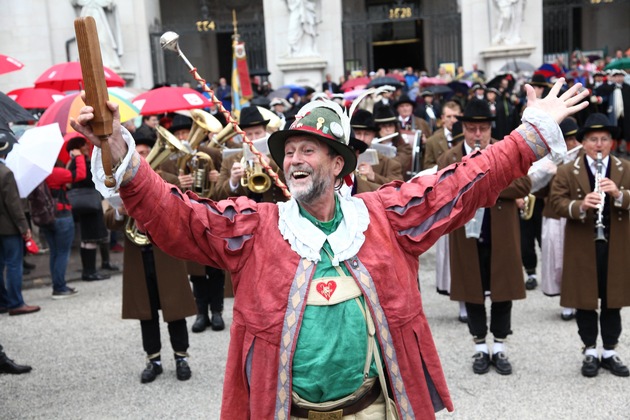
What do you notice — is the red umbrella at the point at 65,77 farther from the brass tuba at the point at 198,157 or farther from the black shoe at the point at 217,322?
the black shoe at the point at 217,322

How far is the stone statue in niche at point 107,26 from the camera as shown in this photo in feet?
71.6

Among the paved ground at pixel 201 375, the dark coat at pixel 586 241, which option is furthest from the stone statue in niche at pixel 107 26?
the dark coat at pixel 586 241

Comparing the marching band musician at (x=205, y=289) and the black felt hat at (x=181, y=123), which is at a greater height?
the black felt hat at (x=181, y=123)

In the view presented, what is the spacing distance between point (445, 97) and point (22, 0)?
12509 mm

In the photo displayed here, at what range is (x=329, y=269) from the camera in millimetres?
3166

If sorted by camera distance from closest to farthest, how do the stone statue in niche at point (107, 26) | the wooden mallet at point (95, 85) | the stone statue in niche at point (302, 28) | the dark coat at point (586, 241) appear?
1. the wooden mallet at point (95, 85)
2. the dark coat at point (586, 241)
3. the stone statue in niche at point (107, 26)
4. the stone statue in niche at point (302, 28)

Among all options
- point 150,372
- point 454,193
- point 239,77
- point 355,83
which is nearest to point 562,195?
point 454,193

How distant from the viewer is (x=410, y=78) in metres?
20.2

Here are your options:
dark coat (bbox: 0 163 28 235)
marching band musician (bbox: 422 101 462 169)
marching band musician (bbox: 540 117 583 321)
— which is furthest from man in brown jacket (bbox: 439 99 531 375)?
dark coat (bbox: 0 163 28 235)

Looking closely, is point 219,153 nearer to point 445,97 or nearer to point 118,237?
point 118,237

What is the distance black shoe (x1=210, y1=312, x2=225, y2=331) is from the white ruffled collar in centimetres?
484

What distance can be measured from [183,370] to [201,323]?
57.3 inches

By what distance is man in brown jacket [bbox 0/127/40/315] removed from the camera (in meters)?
8.51

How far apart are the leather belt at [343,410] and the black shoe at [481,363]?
332 centimetres
